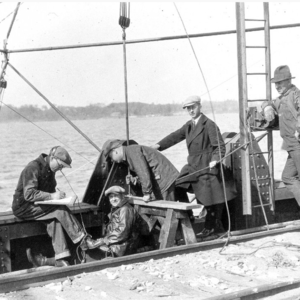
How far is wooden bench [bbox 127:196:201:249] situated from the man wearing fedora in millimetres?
1777

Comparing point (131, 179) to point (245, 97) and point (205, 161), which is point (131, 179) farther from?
point (245, 97)

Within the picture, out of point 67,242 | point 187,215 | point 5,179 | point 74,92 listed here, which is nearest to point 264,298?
point 187,215

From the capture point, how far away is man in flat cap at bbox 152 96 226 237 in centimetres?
829

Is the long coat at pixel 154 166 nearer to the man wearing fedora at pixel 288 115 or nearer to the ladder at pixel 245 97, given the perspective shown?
the ladder at pixel 245 97

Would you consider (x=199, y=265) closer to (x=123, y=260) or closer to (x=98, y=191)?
(x=123, y=260)

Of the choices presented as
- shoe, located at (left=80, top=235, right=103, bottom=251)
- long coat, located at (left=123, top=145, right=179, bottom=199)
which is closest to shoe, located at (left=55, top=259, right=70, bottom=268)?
shoe, located at (left=80, top=235, right=103, bottom=251)

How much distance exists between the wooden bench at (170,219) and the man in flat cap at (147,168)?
0.21 metres

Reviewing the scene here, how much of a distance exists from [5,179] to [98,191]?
35956 millimetres

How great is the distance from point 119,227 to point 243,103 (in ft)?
8.73

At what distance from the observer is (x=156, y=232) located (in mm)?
8500

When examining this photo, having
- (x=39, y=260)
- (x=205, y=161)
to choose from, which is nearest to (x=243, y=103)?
(x=205, y=161)

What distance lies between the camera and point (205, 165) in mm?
8422

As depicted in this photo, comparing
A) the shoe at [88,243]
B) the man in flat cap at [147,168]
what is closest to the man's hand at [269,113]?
the man in flat cap at [147,168]

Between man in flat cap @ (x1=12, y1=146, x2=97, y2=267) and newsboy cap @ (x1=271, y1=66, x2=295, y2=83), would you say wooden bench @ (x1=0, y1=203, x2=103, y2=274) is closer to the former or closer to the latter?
man in flat cap @ (x1=12, y1=146, x2=97, y2=267)
